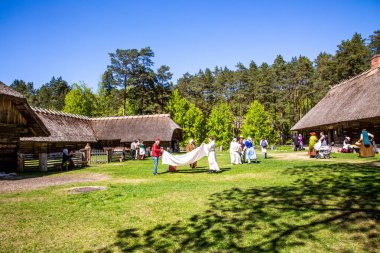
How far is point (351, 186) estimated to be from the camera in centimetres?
869

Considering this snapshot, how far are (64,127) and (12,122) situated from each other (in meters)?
14.1

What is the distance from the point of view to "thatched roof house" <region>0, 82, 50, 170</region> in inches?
669

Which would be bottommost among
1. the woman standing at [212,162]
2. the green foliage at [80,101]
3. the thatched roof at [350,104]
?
the woman standing at [212,162]

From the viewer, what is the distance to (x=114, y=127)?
3850 cm

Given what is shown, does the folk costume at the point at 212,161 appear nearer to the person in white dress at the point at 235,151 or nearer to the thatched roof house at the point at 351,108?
the person in white dress at the point at 235,151

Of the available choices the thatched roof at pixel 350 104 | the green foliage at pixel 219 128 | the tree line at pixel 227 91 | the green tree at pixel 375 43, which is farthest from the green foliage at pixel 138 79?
the green tree at pixel 375 43

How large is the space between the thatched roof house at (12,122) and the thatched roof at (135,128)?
57.6 ft

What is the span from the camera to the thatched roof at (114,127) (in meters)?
32.6

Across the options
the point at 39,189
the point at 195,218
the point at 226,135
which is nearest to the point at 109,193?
the point at 39,189

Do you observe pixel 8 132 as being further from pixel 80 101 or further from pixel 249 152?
pixel 80 101

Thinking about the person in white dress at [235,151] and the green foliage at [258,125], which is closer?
the person in white dress at [235,151]

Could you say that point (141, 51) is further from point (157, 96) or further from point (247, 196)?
point (247, 196)

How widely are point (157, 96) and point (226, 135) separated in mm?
16963

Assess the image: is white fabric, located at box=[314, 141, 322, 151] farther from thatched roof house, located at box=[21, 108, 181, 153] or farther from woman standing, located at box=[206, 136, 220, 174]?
thatched roof house, located at box=[21, 108, 181, 153]
